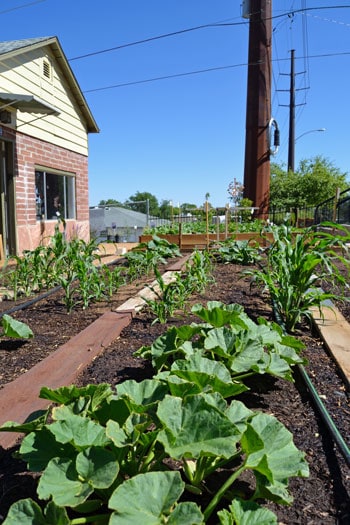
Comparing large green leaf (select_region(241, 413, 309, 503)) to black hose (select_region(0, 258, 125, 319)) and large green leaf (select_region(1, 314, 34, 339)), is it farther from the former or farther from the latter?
black hose (select_region(0, 258, 125, 319))

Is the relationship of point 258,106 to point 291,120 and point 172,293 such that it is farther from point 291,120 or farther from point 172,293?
point 172,293

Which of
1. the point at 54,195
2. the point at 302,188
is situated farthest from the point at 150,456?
the point at 302,188

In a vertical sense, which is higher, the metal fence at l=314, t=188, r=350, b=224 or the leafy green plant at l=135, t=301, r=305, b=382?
the metal fence at l=314, t=188, r=350, b=224

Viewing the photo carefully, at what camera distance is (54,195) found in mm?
9211

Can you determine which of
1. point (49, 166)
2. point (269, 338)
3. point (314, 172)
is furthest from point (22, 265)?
point (314, 172)

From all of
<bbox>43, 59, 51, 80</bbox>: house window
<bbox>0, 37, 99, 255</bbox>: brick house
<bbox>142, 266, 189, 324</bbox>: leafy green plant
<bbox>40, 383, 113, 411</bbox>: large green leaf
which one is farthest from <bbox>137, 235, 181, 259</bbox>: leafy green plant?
<bbox>40, 383, 113, 411</bbox>: large green leaf

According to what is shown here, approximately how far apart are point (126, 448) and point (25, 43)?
8377mm

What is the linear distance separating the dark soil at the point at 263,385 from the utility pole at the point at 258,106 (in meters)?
13.9

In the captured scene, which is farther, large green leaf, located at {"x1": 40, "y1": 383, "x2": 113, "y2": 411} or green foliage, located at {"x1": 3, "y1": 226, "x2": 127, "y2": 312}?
green foliage, located at {"x1": 3, "y1": 226, "x2": 127, "y2": 312}

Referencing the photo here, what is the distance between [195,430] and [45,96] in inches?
343

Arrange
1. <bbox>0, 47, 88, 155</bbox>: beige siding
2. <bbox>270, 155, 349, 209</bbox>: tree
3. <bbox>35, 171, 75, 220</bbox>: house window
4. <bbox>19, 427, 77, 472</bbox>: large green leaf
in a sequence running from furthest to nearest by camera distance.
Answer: <bbox>270, 155, 349, 209</bbox>: tree, <bbox>35, 171, 75, 220</bbox>: house window, <bbox>0, 47, 88, 155</bbox>: beige siding, <bbox>19, 427, 77, 472</bbox>: large green leaf

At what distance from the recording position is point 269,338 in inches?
76.8

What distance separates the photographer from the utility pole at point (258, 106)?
1603 cm

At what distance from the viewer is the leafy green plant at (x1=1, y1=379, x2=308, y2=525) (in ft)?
3.15
